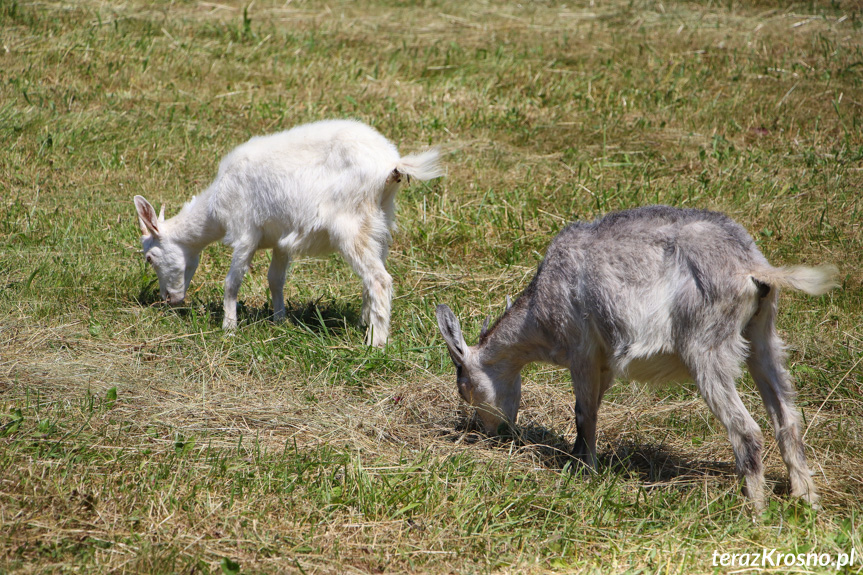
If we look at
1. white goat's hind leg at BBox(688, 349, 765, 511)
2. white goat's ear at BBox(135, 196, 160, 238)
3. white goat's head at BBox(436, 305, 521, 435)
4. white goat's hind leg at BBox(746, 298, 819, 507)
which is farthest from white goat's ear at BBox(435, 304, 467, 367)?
white goat's ear at BBox(135, 196, 160, 238)

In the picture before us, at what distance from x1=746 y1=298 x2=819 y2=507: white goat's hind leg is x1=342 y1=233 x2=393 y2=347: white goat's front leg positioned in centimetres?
269

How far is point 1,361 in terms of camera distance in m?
5.10

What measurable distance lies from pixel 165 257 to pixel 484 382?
320 centimetres

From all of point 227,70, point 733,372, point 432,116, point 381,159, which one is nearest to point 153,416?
point 381,159

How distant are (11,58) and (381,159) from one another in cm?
683

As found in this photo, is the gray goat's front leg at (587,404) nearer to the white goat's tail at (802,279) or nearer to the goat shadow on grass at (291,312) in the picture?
the white goat's tail at (802,279)

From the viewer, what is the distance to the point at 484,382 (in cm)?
514

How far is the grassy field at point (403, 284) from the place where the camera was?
389cm

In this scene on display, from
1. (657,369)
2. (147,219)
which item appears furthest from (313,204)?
(657,369)

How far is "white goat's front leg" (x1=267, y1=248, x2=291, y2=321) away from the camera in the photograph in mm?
6734

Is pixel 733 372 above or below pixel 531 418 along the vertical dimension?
above

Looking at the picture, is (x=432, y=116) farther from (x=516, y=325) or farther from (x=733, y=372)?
(x=733, y=372)

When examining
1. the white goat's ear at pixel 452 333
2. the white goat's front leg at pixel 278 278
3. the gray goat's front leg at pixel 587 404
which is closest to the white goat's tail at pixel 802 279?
the gray goat's front leg at pixel 587 404

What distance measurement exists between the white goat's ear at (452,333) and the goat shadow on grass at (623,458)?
1.38 feet
